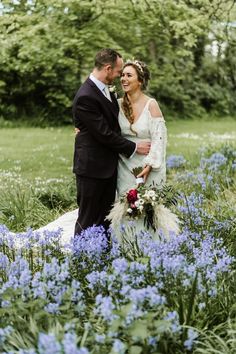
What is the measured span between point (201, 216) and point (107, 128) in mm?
1203

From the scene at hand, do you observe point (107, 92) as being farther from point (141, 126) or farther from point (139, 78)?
point (141, 126)

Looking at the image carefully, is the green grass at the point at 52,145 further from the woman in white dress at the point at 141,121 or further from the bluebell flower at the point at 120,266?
the bluebell flower at the point at 120,266

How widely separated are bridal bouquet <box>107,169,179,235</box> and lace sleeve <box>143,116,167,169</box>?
221 mm

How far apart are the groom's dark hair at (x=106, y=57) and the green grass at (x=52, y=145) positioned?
5370 millimetres

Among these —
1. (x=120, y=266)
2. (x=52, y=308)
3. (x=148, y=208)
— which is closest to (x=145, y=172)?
(x=148, y=208)

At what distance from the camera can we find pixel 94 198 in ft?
18.8

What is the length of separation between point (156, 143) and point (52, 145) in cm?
1003

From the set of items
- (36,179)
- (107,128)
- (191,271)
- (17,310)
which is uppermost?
(107,128)

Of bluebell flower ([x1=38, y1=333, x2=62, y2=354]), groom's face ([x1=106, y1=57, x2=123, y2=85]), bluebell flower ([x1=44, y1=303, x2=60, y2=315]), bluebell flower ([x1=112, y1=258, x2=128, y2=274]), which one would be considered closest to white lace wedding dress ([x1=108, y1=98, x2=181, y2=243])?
groom's face ([x1=106, y1=57, x2=123, y2=85])

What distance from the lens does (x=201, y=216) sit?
18.8 ft

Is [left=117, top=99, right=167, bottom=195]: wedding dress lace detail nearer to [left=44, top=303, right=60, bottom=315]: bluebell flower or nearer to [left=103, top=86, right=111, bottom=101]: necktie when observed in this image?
[left=103, top=86, right=111, bottom=101]: necktie

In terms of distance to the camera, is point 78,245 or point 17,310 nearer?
point 17,310

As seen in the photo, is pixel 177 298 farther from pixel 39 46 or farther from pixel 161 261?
pixel 39 46

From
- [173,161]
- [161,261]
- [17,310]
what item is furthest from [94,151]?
[173,161]
